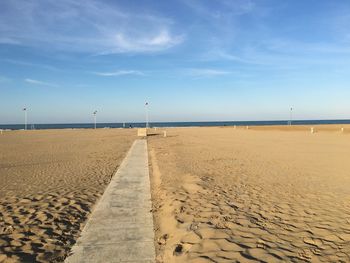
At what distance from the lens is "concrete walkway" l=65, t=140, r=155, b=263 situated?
556cm

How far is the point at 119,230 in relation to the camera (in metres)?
6.73

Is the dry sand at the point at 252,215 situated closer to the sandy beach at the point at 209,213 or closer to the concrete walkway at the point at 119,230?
the sandy beach at the point at 209,213

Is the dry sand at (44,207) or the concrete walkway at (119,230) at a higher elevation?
the concrete walkway at (119,230)

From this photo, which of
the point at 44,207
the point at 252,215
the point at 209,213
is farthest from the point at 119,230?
the point at 44,207

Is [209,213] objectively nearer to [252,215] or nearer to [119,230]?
[252,215]

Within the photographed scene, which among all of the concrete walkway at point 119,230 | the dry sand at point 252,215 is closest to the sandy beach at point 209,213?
the dry sand at point 252,215

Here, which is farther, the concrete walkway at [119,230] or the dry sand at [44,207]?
the dry sand at [44,207]

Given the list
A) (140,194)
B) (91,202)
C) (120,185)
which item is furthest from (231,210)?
(120,185)

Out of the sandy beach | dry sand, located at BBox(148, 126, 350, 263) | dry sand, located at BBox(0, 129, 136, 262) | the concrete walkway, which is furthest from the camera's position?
dry sand, located at BBox(0, 129, 136, 262)

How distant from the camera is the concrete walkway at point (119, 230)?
5557mm

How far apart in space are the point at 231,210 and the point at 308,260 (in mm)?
3040

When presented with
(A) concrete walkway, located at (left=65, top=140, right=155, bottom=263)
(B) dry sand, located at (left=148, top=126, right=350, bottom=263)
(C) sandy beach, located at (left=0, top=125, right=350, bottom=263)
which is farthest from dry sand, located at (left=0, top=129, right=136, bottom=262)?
(B) dry sand, located at (left=148, top=126, right=350, bottom=263)

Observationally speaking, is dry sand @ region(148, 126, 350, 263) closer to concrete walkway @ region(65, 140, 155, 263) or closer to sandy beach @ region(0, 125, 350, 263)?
sandy beach @ region(0, 125, 350, 263)

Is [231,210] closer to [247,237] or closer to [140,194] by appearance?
[247,237]
